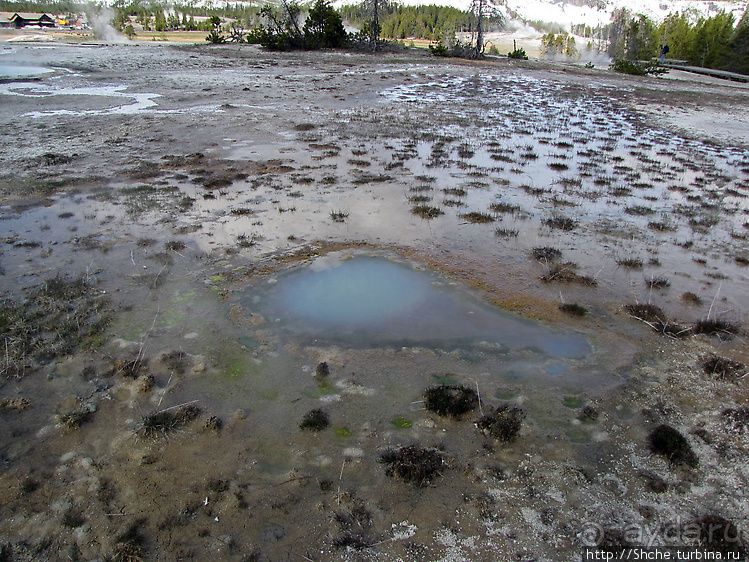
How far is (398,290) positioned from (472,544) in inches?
154

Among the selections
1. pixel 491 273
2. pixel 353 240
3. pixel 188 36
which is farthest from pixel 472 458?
pixel 188 36

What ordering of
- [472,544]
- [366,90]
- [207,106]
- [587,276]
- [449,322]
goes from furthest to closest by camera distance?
[366,90] → [207,106] → [587,276] → [449,322] → [472,544]

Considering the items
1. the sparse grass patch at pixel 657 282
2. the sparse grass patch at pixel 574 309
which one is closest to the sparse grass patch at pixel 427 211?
the sparse grass patch at pixel 574 309

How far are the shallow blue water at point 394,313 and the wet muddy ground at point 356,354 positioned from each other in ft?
0.15

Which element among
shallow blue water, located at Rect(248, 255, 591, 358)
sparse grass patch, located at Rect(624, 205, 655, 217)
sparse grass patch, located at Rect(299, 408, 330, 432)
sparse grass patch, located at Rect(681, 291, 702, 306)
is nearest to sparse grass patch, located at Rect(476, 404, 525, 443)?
shallow blue water, located at Rect(248, 255, 591, 358)

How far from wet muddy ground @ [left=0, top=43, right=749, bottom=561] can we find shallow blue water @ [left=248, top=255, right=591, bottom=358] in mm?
46

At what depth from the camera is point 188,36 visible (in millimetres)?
65375

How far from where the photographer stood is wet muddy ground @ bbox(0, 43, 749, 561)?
356 cm

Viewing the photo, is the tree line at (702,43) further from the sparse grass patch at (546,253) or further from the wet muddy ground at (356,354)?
the sparse grass patch at (546,253)

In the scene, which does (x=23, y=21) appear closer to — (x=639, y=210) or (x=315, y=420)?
(x=639, y=210)

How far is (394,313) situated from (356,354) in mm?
1068

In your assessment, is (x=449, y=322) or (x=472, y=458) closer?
(x=472, y=458)

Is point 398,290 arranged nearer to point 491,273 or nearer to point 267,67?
point 491,273

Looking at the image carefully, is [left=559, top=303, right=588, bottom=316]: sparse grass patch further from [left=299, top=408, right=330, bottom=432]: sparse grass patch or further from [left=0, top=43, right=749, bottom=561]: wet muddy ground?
[left=299, top=408, right=330, bottom=432]: sparse grass patch
